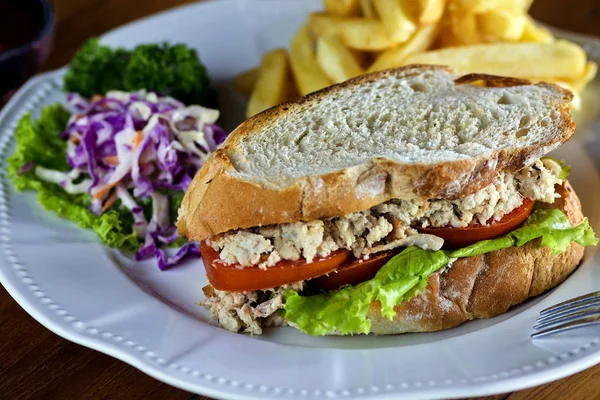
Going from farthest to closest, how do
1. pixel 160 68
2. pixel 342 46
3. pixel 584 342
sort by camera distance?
pixel 160 68 < pixel 342 46 < pixel 584 342

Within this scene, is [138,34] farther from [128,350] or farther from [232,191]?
[128,350]

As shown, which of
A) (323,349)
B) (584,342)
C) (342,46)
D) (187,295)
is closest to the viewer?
(584,342)

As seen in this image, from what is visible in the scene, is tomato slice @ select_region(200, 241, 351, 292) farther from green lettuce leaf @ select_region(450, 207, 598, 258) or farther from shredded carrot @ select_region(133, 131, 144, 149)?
shredded carrot @ select_region(133, 131, 144, 149)

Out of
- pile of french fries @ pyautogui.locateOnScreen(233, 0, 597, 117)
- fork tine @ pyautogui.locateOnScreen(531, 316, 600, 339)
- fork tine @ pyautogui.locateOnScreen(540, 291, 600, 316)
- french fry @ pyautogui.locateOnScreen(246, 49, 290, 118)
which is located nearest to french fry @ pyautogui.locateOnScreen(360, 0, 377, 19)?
pile of french fries @ pyautogui.locateOnScreen(233, 0, 597, 117)

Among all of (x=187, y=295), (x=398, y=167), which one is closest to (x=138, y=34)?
(x=187, y=295)

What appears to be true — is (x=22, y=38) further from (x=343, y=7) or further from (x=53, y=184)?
(x=343, y=7)

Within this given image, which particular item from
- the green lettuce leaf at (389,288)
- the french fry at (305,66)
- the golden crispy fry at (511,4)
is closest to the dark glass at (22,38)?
the french fry at (305,66)
